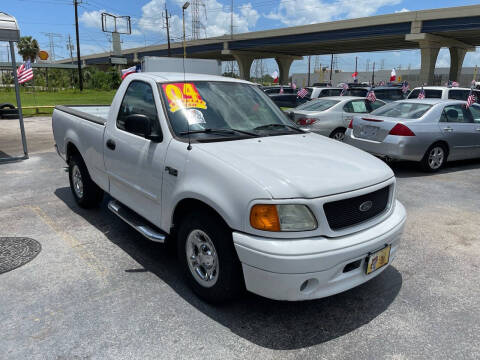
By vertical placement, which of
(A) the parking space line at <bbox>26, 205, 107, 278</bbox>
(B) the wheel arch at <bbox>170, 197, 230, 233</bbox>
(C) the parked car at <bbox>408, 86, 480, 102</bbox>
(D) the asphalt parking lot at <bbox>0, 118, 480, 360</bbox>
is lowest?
(D) the asphalt parking lot at <bbox>0, 118, 480, 360</bbox>

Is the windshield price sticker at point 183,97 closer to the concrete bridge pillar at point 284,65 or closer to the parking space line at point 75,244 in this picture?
the parking space line at point 75,244

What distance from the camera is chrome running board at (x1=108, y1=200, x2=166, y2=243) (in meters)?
3.46

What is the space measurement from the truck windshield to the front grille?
115cm

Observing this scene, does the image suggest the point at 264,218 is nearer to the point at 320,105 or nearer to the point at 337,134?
the point at 337,134

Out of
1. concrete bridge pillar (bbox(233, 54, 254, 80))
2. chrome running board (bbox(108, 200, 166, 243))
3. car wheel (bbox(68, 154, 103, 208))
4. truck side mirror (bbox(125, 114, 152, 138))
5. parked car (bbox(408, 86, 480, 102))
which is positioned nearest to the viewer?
truck side mirror (bbox(125, 114, 152, 138))

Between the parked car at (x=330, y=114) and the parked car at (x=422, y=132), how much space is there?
179cm

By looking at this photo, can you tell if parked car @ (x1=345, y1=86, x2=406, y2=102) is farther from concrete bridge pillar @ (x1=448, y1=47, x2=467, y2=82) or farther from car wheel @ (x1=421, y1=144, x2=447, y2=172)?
concrete bridge pillar @ (x1=448, y1=47, x2=467, y2=82)

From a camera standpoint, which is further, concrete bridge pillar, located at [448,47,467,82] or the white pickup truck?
concrete bridge pillar, located at [448,47,467,82]

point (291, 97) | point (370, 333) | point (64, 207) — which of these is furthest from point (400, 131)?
point (291, 97)

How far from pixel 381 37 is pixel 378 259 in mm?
37178

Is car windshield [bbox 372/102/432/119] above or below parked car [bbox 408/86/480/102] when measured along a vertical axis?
below

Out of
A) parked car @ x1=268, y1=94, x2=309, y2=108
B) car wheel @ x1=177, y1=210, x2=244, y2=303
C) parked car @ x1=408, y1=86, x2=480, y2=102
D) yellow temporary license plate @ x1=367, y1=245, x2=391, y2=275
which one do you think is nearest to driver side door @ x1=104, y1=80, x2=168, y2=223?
car wheel @ x1=177, y1=210, x2=244, y2=303

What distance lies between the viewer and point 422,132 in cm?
769

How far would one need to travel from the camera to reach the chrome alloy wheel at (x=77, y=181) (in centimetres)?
538
